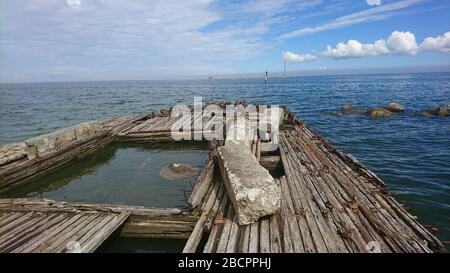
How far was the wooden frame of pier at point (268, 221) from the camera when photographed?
6016mm

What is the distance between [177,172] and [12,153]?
25.4ft

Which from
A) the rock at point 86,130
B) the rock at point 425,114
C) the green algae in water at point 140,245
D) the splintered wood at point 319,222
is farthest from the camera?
the rock at point 425,114

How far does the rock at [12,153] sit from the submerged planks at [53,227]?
489 cm

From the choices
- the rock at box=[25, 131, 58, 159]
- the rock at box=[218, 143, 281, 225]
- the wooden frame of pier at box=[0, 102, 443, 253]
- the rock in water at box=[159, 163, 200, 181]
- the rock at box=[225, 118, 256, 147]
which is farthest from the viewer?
the rock at box=[25, 131, 58, 159]

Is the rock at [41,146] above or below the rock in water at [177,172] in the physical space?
above

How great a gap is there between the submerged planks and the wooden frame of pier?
0.02m

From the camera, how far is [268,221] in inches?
266

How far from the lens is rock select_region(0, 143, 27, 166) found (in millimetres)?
12672

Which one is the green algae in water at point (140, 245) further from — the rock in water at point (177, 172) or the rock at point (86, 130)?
the rock at point (86, 130)

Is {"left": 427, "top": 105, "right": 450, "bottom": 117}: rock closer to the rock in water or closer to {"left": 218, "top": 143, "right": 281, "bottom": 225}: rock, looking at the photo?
the rock in water

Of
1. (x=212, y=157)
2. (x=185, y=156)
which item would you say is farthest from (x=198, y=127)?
(x=212, y=157)

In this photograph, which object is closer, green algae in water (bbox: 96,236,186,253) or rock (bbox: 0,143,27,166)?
green algae in water (bbox: 96,236,186,253)

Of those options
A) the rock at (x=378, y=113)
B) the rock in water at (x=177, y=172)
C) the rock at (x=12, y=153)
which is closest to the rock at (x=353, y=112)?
the rock at (x=378, y=113)

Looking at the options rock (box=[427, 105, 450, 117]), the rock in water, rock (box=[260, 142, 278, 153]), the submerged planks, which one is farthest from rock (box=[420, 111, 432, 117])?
the submerged planks
